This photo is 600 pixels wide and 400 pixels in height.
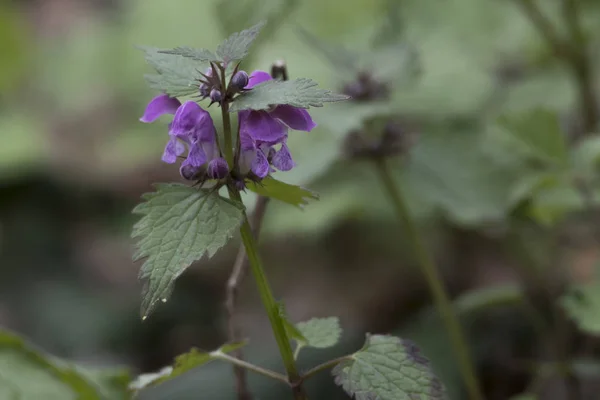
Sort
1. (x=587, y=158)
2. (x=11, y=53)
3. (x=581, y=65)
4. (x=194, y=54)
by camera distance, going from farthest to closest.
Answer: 1. (x=11, y=53)
2. (x=581, y=65)
3. (x=587, y=158)
4. (x=194, y=54)

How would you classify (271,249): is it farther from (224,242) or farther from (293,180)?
(224,242)

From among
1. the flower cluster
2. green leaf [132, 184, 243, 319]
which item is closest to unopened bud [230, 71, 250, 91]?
the flower cluster

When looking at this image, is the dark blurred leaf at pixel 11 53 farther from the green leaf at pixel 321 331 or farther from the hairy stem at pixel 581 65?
the green leaf at pixel 321 331

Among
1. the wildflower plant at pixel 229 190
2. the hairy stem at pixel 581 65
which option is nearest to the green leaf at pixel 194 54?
the wildflower plant at pixel 229 190

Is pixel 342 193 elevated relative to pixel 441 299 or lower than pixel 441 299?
elevated

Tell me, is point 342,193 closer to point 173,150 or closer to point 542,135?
point 542,135

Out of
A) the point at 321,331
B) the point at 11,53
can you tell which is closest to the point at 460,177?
the point at 321,331

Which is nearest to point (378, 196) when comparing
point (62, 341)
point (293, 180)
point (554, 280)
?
point (554, 280)
